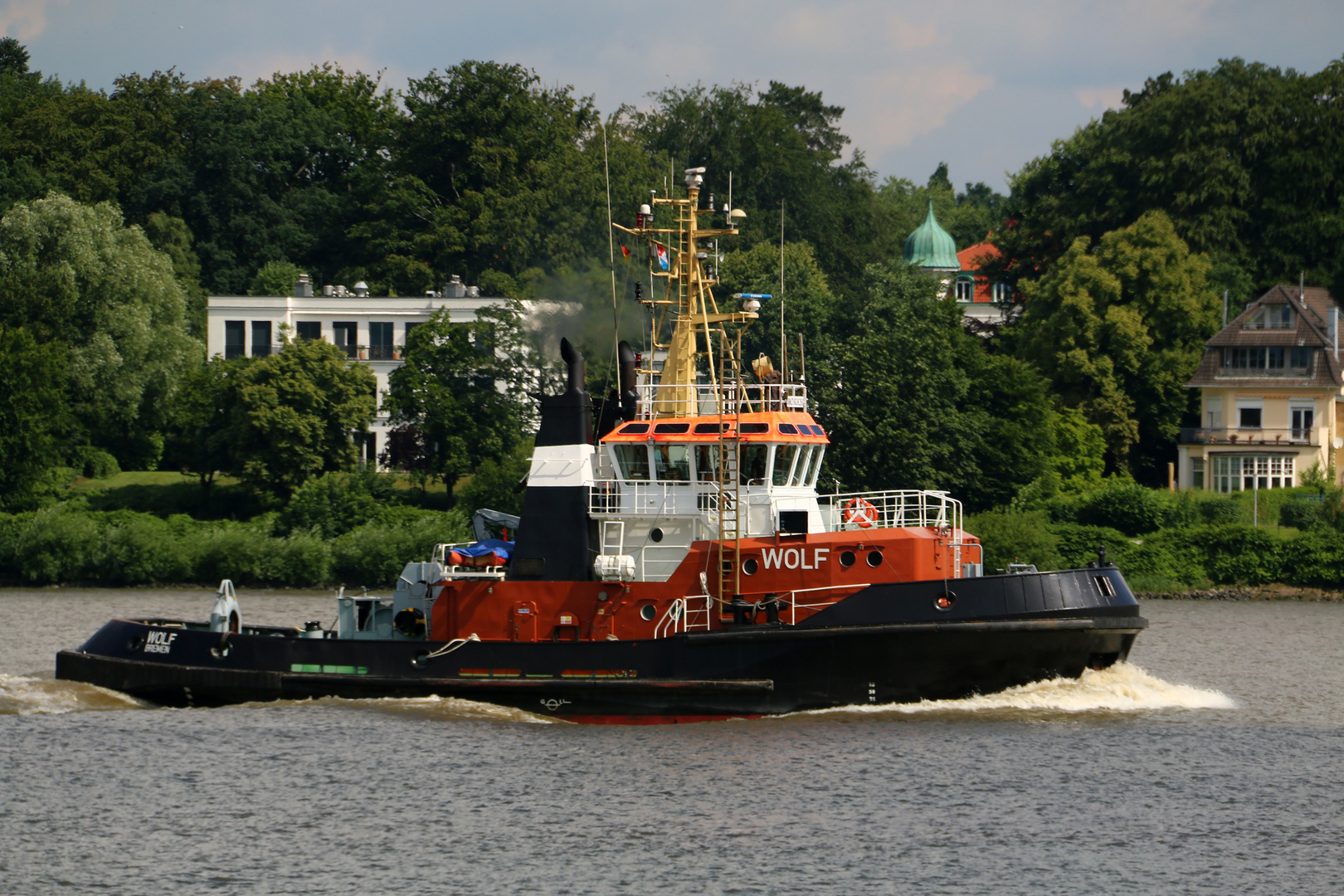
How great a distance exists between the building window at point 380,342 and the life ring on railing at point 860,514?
41.3m

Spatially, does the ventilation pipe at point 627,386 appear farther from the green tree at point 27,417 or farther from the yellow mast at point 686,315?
the green tree at point 27,417

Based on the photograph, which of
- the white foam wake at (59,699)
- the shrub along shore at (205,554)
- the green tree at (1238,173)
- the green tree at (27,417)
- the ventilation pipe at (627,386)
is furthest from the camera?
the green tree at (1238,173)

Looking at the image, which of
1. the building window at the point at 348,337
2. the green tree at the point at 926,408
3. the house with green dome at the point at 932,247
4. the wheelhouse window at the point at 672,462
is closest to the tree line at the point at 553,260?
the green tree at the point at 926,408

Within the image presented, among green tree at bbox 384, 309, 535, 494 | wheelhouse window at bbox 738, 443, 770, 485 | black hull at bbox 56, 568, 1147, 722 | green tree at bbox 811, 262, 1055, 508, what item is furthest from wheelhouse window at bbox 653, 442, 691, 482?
green tree at bbox 384, 309, 535, 494

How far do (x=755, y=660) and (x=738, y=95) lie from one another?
61.4 m

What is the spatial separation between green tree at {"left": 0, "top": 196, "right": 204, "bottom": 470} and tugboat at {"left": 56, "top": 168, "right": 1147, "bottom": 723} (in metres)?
33.2

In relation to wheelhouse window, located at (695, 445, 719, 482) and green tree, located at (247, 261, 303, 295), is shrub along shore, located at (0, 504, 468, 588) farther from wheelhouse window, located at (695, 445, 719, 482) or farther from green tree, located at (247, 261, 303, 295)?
green tree, located at (247, 261, 303, 295)

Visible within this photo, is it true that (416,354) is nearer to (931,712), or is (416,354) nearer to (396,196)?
(396,196)

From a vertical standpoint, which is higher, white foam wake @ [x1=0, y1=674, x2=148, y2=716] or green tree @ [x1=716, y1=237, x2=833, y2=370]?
green tree @ [x1=716, y1=237, x2=833, y2=370]

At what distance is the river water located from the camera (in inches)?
663

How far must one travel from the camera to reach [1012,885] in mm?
16500

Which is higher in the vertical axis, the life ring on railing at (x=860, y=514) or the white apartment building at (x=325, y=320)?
the white apartment building at (x=325, y=320)

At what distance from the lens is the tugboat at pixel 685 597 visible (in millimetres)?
21453

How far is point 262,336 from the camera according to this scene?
63406 mm
